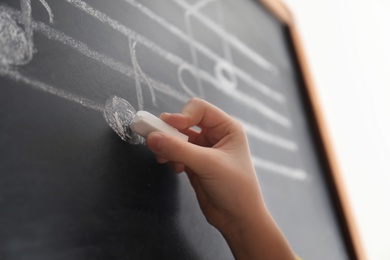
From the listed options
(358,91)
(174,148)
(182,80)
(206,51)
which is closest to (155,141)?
(174,148)

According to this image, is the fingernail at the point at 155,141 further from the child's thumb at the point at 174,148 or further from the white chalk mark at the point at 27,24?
the white chalk mark at the point at 27,24

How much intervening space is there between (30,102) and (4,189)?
0.11 m

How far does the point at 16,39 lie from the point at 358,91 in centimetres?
128

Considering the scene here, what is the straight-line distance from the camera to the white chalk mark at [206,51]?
28.8 inches

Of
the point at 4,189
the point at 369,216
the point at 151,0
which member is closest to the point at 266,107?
the point at 151,0

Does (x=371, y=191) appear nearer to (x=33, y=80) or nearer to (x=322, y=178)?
(x=322, y=178)

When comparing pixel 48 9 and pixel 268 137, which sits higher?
pixel 48 9

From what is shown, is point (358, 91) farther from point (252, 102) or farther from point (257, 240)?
point (257, 240)

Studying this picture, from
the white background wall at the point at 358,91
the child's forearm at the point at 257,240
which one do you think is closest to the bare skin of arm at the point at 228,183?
the child's forearm at the point at 257,240

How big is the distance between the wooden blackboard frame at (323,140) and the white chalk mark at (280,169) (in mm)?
155

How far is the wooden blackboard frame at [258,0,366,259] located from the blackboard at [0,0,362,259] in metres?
0.16

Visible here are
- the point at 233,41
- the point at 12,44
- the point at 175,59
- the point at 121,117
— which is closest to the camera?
the point at 12,44

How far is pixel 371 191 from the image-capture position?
4.50 ft

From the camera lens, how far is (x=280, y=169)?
3.13ft
